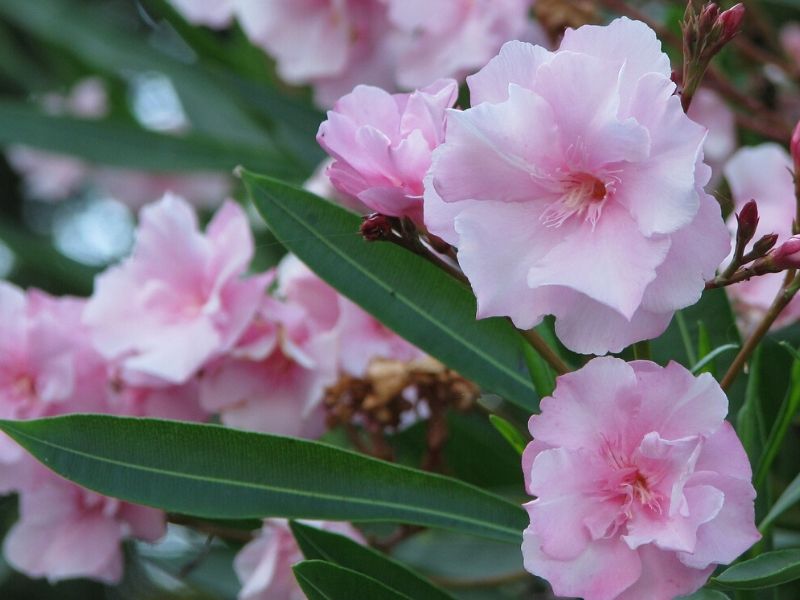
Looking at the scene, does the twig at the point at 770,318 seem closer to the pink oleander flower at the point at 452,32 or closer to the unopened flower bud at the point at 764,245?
the unopened flower bud at the point at 764,245

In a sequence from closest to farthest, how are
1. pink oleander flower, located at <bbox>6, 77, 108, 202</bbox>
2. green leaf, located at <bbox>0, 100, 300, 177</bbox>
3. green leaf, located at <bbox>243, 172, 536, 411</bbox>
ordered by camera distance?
green leaf, located at <bbox>243, 172, 536, 411</bbox>
green leaf, located at <bbox>0, 100, 300, 177</bbox>
pink oleander flower, located at <bbox>6, 77, 108, 202</bbox>

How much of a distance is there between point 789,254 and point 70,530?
70 centimetres

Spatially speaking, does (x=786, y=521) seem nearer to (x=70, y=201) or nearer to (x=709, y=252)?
(x=709, y=252)

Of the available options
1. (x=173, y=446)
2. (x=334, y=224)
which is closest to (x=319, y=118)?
(x=334, y=224)

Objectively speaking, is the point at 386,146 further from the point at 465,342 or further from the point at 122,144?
the point at 122,144

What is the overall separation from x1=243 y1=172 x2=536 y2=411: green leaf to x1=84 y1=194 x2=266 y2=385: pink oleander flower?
0.18 metres

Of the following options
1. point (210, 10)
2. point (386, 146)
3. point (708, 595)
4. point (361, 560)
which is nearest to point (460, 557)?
point (361, 560)

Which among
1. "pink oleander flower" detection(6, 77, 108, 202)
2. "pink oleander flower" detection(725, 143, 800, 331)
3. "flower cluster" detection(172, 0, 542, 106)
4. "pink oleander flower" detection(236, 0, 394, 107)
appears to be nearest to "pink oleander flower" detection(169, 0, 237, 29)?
"flower cluster" detection(172, 0, 542, 106)

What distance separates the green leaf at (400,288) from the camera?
911 millimetres

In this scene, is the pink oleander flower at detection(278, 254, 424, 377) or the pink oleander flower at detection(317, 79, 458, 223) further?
the pink oleander flower at detection(278, 254, 424, 377)

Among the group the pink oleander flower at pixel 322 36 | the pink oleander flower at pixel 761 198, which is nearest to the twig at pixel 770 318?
the pink oleander flower at pixel 761 198

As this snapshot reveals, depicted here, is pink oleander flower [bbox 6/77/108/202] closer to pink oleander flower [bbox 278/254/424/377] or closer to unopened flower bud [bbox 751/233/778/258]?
pink oleander flower [bbox 278/254/424/377]

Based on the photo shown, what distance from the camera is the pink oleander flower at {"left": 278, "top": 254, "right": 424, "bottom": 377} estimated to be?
1100 mm

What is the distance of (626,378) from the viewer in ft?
2.27
